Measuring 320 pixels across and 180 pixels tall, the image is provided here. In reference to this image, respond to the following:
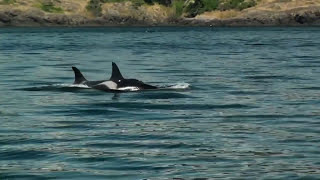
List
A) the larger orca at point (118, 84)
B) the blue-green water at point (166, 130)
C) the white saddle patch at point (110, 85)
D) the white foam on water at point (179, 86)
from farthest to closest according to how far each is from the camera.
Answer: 1. the white foam on water at point (179, 86)
2. the white saddle patch at point (110, 85)
3. the larger orca at point (118, 84)
4. the blue-green water at point (166, 130)

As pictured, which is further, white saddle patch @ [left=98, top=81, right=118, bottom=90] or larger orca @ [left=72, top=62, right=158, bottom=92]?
white saddle patch @ [left=98, top=81, right=118, bottom=90]

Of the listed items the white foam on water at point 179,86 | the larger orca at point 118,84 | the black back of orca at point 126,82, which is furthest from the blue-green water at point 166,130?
the black back of orca at point 126,82

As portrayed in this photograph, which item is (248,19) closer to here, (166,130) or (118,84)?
(118,84)

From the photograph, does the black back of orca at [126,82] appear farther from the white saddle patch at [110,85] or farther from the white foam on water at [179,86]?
the white foam on water at [179,86]

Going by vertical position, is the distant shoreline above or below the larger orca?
below

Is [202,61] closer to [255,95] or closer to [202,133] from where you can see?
[255,95]

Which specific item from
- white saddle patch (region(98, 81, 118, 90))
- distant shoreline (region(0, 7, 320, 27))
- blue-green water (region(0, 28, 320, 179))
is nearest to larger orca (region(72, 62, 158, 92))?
white saddle patch (region(98, 81, 118, 90))

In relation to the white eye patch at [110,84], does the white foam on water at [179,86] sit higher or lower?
lower

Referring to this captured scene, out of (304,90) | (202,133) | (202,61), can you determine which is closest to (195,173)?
(202,133)

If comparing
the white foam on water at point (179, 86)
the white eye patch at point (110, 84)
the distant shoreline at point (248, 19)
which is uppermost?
the white eye patch at point (110, 84)

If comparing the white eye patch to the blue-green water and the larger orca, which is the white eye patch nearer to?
the larger orca

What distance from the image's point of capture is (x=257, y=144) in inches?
693

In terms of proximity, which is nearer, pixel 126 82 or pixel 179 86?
pixel 126 82

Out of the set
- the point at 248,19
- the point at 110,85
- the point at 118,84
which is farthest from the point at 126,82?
the point at 248,19
